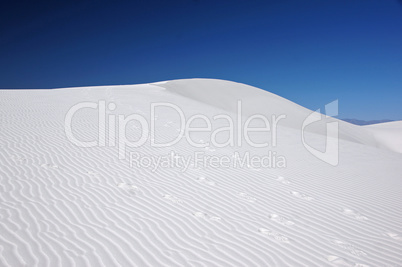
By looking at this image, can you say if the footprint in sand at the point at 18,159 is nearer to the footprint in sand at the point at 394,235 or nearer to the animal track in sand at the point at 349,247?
the animal track in sand at the point at 349,247

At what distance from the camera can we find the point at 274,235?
337 centimetres

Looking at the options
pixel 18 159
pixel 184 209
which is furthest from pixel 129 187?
pixel 18 159

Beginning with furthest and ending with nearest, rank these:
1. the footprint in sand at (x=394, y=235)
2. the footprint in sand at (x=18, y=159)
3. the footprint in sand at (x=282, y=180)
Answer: the footprint in sand at (x=282, y=180) < the footprint in sand at (x=18, y=159) < the footprint in sand at (x=394, y=235)

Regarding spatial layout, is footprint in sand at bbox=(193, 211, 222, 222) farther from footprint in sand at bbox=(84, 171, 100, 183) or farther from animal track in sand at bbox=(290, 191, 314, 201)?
footprint in sand at bbox=(84, 171, 100, 183)

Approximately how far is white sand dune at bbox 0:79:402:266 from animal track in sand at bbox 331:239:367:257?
13 mm

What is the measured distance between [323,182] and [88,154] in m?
5.93

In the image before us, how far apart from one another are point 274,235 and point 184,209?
1.44 m

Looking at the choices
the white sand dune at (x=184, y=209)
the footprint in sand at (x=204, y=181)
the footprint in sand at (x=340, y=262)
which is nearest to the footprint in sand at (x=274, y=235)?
the white sand dune at (x=184, y=209)

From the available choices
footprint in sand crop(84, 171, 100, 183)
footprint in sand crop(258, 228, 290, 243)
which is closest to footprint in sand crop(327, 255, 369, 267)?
footprint in sand crop(258, 228, 290, 243)

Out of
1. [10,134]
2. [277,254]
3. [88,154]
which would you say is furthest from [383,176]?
[10,134]

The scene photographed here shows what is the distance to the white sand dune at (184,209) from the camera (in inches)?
111

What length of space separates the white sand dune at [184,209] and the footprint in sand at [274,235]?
14 mm

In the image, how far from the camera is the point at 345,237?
3.47 metres

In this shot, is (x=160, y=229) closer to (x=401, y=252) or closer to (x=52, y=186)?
(x=52, y=186)
